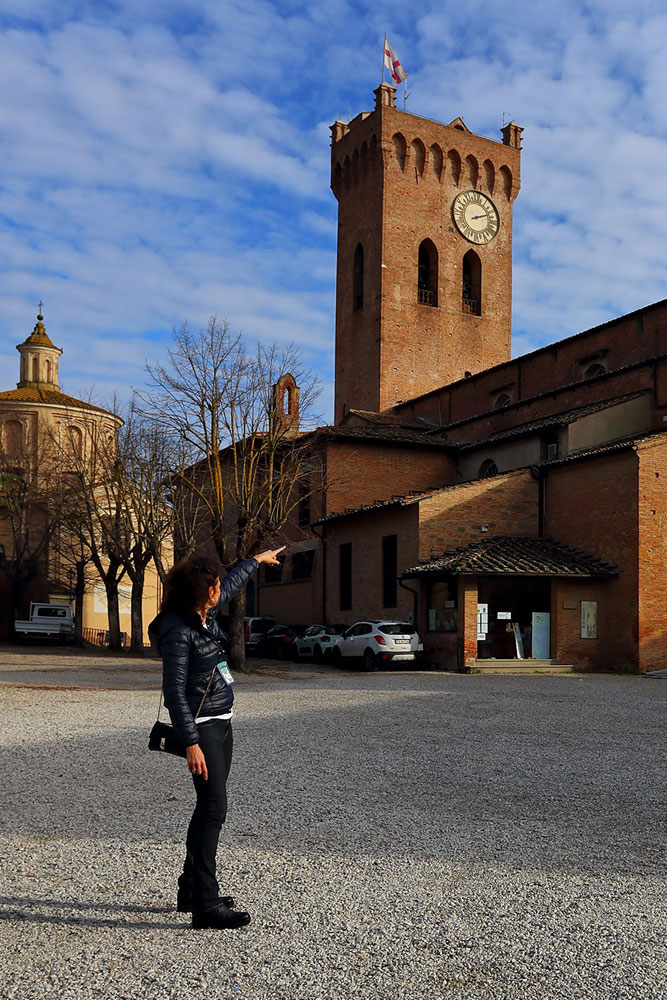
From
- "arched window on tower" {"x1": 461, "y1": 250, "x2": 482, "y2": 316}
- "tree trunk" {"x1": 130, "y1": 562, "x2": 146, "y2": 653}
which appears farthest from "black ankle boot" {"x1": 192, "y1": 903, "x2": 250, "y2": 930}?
"arched window on tower" {"x1": 461, "y1": 250, "x2": 482, "y2": 316}

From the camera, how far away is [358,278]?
50906 mm

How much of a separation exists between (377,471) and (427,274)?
1763cm

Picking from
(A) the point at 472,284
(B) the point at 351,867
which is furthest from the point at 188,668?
(A) the point at 472,284

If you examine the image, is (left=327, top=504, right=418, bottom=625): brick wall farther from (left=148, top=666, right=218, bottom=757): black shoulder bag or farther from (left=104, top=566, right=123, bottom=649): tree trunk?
(left=148, top=666, right=218, bottom=757): black shoulder bag

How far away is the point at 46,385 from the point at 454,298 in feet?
93.0

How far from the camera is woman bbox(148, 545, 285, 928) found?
4.86 m

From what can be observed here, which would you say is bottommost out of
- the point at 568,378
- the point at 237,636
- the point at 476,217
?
the point at 237,636

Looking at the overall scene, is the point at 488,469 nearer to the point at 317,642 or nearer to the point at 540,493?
the point at 540,493

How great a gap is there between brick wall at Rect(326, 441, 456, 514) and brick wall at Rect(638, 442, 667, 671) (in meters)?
12.4

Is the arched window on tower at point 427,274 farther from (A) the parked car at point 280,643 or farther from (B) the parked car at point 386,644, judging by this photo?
(B) the parked car at point 386,644

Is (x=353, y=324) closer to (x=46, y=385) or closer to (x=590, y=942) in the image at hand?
(x=46, y=385)

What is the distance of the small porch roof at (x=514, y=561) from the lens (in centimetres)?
2567

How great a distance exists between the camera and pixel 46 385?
6228cm

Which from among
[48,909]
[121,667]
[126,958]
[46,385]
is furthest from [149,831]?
[46,385]
